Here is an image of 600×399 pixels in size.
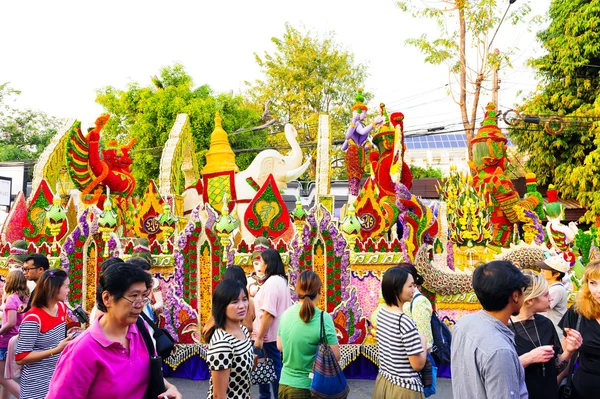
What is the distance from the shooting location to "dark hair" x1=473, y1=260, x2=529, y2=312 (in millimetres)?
2541

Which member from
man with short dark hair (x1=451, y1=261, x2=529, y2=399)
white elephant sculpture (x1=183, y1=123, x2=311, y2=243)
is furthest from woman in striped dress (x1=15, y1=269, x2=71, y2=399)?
white elephant sculpture (x1=183, y1=123, x2=311, y2=243)

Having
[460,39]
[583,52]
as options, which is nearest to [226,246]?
[460,39]

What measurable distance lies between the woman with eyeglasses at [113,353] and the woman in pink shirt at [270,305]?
2206 millimetres

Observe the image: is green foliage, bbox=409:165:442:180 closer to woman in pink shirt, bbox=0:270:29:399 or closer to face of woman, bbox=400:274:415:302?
woman in pink shirt, bbox=0:270:29:399

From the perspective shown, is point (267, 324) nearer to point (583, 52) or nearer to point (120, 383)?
point (120, 383)

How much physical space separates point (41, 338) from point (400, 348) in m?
2.27

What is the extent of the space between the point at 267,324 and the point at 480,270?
2460 mm

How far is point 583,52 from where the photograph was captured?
1972cm

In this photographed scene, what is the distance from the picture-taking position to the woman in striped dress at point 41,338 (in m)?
3.70

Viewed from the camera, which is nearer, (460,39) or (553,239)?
(553,239)

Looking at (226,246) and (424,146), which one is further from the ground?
(424,146)

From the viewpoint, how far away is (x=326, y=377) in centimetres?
360

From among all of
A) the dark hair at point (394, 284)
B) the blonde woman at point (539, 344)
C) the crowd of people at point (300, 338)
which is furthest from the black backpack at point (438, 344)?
the blonde woman at point (539, 344)

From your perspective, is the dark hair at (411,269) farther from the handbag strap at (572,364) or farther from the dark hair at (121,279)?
the dark hair at (121,279)
